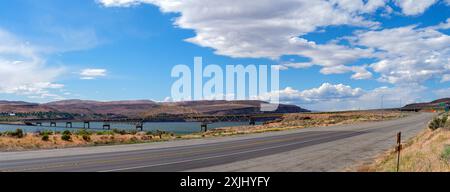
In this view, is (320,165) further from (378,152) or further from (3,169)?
(3,169)

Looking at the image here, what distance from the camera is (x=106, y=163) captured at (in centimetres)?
2108

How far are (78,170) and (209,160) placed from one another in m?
6.42
